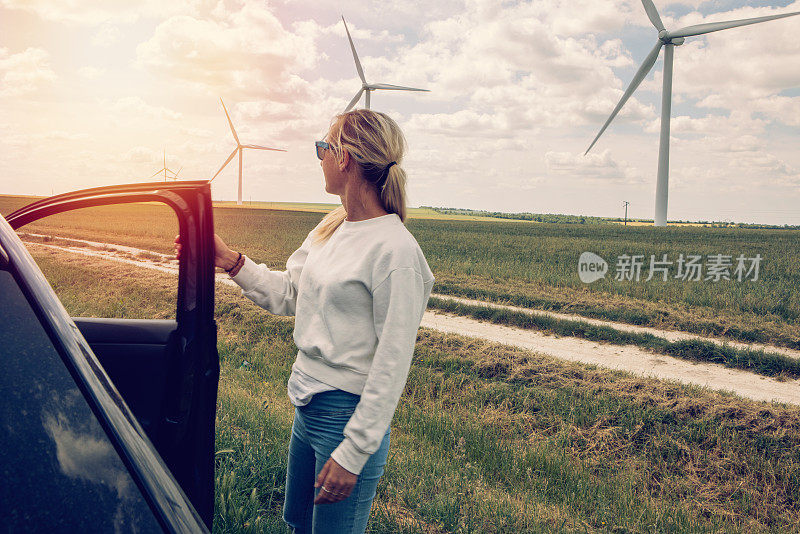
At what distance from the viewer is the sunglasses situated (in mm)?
2023

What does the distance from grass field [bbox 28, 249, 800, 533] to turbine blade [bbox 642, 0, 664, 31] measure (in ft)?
102

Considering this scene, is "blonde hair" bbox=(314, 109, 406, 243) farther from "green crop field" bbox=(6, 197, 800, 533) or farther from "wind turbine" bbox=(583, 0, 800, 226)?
"wind turbine" bbox=(583, 0, 800, 226)

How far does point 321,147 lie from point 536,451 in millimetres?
Answer: 3240

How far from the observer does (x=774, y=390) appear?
21.0 ft

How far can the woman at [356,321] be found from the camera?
1751 mm

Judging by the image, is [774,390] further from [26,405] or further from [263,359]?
[26,405]

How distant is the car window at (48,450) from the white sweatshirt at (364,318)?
3.15 feet

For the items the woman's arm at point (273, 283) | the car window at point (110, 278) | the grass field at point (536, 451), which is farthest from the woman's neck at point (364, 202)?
the car window at point (110, 278)

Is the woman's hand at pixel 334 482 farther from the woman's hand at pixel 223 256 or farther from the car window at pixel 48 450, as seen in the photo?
the car window at pixel 48 450

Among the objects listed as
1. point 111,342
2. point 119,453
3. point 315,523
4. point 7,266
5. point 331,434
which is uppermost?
point 7,266

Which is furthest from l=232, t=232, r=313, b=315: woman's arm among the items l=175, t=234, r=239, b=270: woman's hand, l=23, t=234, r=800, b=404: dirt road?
l=23, t=234, r=800, b=404: dirt road

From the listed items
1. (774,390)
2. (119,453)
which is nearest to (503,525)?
(119,453)

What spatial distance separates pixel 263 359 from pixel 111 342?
4.39 meters

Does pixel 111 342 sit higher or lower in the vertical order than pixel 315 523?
higher
